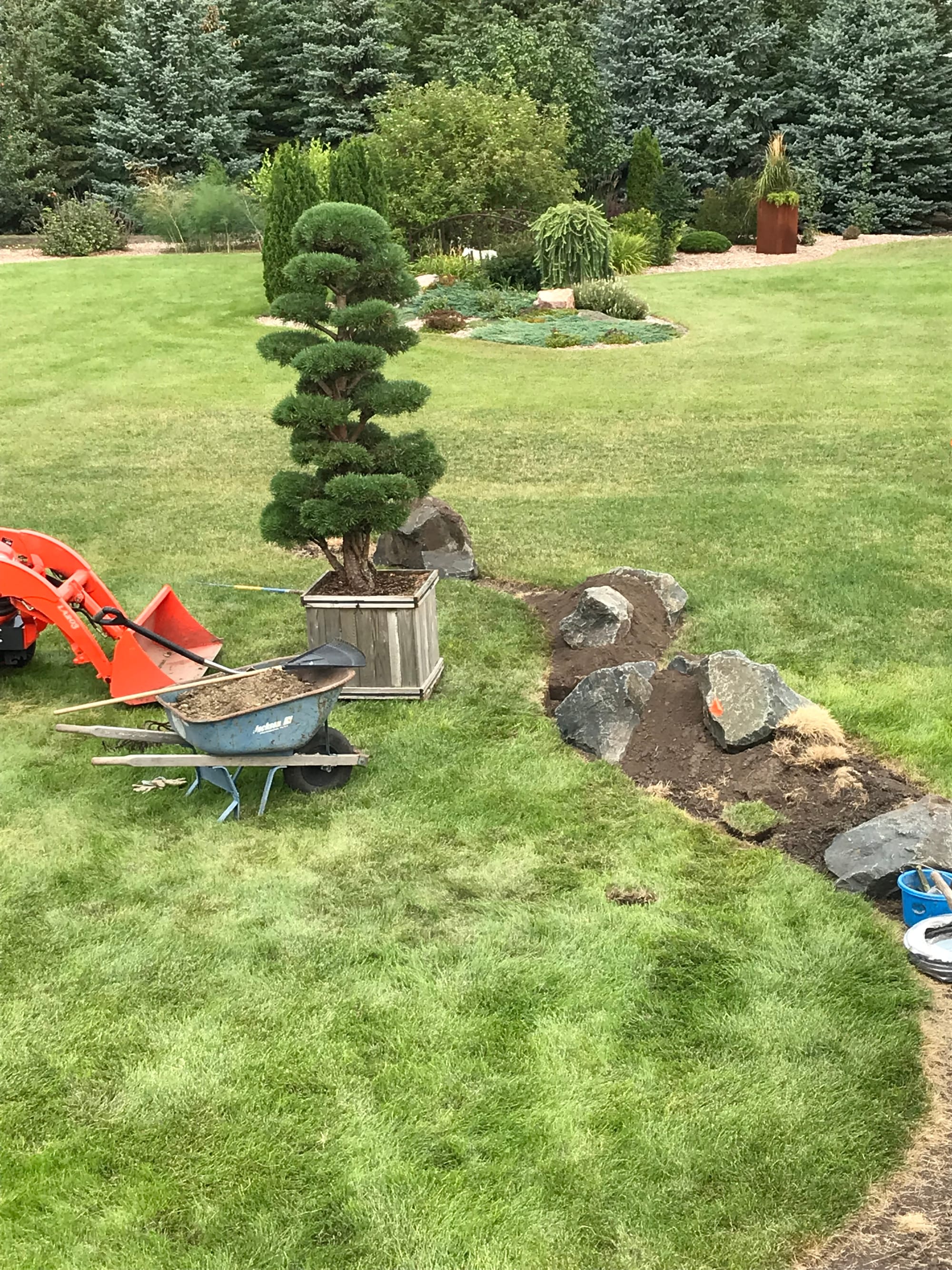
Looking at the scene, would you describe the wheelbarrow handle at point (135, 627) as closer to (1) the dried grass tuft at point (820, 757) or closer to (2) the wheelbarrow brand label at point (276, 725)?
(2) the wheelbarrow brand label at point (276, 725)

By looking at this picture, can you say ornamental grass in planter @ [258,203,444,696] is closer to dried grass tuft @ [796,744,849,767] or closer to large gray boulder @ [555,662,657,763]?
large gray boulder @ [555,662,657,763]

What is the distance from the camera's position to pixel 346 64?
120ft

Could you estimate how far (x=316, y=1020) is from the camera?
4641 mm

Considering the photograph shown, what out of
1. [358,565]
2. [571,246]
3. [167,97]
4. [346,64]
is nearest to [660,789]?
[358,565]

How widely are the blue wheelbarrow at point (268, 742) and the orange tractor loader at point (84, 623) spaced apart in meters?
0.45

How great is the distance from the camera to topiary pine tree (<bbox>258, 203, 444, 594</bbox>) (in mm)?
7391

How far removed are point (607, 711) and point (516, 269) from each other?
1906 centimetres

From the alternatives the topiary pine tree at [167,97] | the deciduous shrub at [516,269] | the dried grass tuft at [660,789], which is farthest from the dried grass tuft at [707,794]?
the topiary pine tree at [167,97]

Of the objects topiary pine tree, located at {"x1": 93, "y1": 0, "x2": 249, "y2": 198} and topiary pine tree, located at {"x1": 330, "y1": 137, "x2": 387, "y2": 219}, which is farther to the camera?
topiary pine tree, located at {"x1": 93, "y1": 0, "x2": 249, "y2": 198}

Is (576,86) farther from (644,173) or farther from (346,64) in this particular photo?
(346,64)

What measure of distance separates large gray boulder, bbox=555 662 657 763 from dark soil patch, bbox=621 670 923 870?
0.07 metres

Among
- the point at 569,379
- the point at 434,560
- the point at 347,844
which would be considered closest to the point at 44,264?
the point at 569,379

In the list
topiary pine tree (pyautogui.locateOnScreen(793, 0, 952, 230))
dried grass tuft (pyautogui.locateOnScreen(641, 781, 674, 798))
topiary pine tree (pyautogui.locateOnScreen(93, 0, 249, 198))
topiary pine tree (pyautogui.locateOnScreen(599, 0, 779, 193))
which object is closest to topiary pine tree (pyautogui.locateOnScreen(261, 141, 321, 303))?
topiary pine tree (pyautogui.locateOnScreen(93, 0, 249, 198))

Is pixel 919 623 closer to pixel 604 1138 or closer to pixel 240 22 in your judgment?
pixel 604 1138
